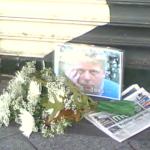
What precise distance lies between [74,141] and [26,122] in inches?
13.7

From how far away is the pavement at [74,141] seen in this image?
3207 mm

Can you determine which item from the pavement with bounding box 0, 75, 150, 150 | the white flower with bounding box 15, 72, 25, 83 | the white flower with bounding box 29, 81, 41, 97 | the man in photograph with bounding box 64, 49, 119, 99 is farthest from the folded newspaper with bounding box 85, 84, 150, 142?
the white flower with bounding box 15, 72, 25, 83

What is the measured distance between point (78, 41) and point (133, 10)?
495 mm

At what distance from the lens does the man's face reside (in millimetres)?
3766

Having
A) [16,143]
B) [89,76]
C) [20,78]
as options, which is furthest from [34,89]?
[89,76]

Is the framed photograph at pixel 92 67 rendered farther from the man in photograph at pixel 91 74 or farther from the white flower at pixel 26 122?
the white flower at pixel 26 122

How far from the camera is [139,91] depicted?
3.82m

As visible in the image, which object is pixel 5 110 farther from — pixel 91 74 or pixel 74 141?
pixel 91 74

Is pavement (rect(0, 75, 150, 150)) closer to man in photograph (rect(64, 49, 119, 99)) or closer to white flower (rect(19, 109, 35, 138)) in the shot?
white flower (rect(19, 109, 35, 138))

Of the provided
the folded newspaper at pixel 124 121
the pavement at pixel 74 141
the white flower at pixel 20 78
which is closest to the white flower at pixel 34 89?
the white flower at pixel 20 78

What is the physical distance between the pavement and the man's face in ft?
1.46

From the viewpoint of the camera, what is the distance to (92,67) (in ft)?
12.4

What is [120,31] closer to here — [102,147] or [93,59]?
[93,59]

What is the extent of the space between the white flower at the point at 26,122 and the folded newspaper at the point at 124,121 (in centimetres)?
42
